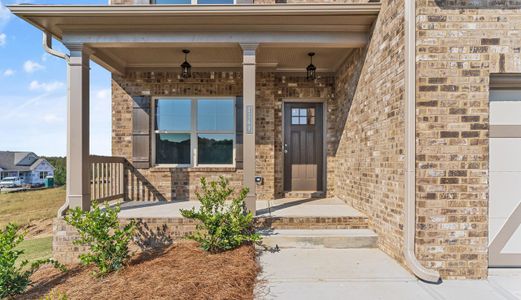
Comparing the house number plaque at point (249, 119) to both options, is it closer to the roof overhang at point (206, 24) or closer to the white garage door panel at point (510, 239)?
the roof overhang at point (206, 24)

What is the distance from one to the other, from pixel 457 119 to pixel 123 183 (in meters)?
5.58

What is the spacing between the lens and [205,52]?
5.12 metres

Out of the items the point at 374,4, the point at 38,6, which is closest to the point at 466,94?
the point at 374,4

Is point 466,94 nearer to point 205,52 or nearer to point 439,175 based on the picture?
point 439,175

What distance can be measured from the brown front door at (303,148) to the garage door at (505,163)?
3.22 metres

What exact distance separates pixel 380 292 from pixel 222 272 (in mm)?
1567

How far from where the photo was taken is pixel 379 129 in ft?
12.9

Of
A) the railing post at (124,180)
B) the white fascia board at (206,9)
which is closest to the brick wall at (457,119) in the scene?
the white fascia board at (206,9)

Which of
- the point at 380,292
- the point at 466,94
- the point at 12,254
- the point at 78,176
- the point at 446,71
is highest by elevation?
the point at 446,71

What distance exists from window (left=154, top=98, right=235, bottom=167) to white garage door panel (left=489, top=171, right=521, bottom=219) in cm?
422

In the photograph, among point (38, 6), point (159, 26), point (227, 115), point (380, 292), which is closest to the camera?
point (380, 292)

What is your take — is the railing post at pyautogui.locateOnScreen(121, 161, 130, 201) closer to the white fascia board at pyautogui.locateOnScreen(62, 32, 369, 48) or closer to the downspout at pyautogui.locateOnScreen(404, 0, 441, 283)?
the white fascia board at pyautogui.locateOnScreen(62, 32, 369, 48)

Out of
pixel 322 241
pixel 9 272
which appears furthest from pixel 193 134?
pixel 9 272

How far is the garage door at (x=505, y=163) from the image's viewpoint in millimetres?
3273
